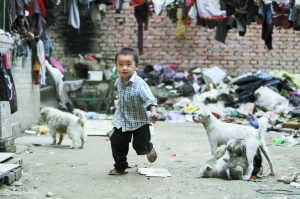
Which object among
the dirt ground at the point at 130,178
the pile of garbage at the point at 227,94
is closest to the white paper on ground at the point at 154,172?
the dirt ground at the point at 130,178

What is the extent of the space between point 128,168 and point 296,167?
2.12 m

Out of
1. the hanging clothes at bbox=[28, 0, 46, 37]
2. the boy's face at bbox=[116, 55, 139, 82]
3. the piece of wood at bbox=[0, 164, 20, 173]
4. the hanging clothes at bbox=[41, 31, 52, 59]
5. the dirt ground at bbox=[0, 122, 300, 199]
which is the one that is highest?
the hanging clothes at bbox=[28, 0, 46, 37]

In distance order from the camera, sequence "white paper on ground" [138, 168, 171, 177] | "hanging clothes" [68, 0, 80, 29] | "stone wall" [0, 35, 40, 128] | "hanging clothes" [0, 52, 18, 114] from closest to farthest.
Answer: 1. "white paper on ground" [138, 168, 171, 177]
2. "hanging clothes" [0, 52, 18, 114]
3. "stone wall" [0, 35, 40, 128]
4. "hanging clothes" [68, 0, 80, 29]

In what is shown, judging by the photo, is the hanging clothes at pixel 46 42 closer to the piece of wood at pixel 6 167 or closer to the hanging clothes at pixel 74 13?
the hanging clothes at pixel 74 13

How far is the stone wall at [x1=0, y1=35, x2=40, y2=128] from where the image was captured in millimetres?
8742

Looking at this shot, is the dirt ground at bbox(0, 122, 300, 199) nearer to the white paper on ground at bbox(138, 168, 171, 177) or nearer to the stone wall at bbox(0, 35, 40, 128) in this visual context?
the white paper on ground at bbox(138, 168, 171, 177)

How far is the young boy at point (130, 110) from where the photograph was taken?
4773 mm

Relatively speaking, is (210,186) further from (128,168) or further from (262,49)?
(262,49)

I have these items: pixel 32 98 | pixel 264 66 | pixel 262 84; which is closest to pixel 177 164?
pixel 32 98

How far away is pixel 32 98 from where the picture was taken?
989 cm

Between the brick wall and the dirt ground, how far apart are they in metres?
7.87

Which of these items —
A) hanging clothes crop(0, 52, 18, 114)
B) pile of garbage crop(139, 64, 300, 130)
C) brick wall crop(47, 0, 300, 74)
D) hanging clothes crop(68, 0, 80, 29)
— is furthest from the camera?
brick wall crop(47, 0, 300, 74)

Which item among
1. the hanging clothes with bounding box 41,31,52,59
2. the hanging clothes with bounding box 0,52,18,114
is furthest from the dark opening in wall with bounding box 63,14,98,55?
the hanging clothes with bounding box 0,52,18,114

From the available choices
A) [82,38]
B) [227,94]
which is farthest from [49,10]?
[227,94]
